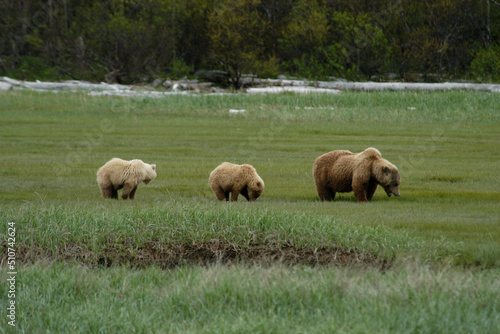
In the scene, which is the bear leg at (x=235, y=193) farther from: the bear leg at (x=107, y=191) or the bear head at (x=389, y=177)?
the bear head at (x=389, y=177)

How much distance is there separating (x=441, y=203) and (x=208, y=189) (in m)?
4.80

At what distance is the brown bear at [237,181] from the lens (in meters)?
11.6

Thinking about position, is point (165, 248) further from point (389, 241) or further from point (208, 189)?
point (208, 189)

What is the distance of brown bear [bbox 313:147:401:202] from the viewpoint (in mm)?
11289

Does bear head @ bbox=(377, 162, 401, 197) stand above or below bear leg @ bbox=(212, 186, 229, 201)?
above

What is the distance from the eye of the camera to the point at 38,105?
3209cm

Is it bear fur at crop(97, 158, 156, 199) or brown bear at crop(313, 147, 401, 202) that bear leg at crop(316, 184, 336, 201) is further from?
bear fur at crop(97, 158, 156, 199)

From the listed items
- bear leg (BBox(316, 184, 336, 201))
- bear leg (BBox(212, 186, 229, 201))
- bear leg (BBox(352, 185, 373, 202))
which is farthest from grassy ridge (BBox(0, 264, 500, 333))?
bear leg (BBox(316, 184, 336, 201))

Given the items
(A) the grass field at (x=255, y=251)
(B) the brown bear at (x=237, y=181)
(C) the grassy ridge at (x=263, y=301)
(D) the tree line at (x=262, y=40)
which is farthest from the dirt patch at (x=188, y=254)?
(D) the tree line at (x=262, y=40)

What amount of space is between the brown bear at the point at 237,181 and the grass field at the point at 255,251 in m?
0.29

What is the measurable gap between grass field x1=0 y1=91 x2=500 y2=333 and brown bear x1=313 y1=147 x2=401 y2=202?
1.07ft

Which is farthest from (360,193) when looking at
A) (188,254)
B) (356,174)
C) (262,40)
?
(262,40)

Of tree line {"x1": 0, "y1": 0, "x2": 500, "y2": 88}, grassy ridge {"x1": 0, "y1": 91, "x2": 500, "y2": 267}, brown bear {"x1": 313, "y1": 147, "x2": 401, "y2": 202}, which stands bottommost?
grassy ridge {"x1": 0, "y1": 91, "x2": 500, "y2": 267}

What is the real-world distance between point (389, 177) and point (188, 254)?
4.50 meters
